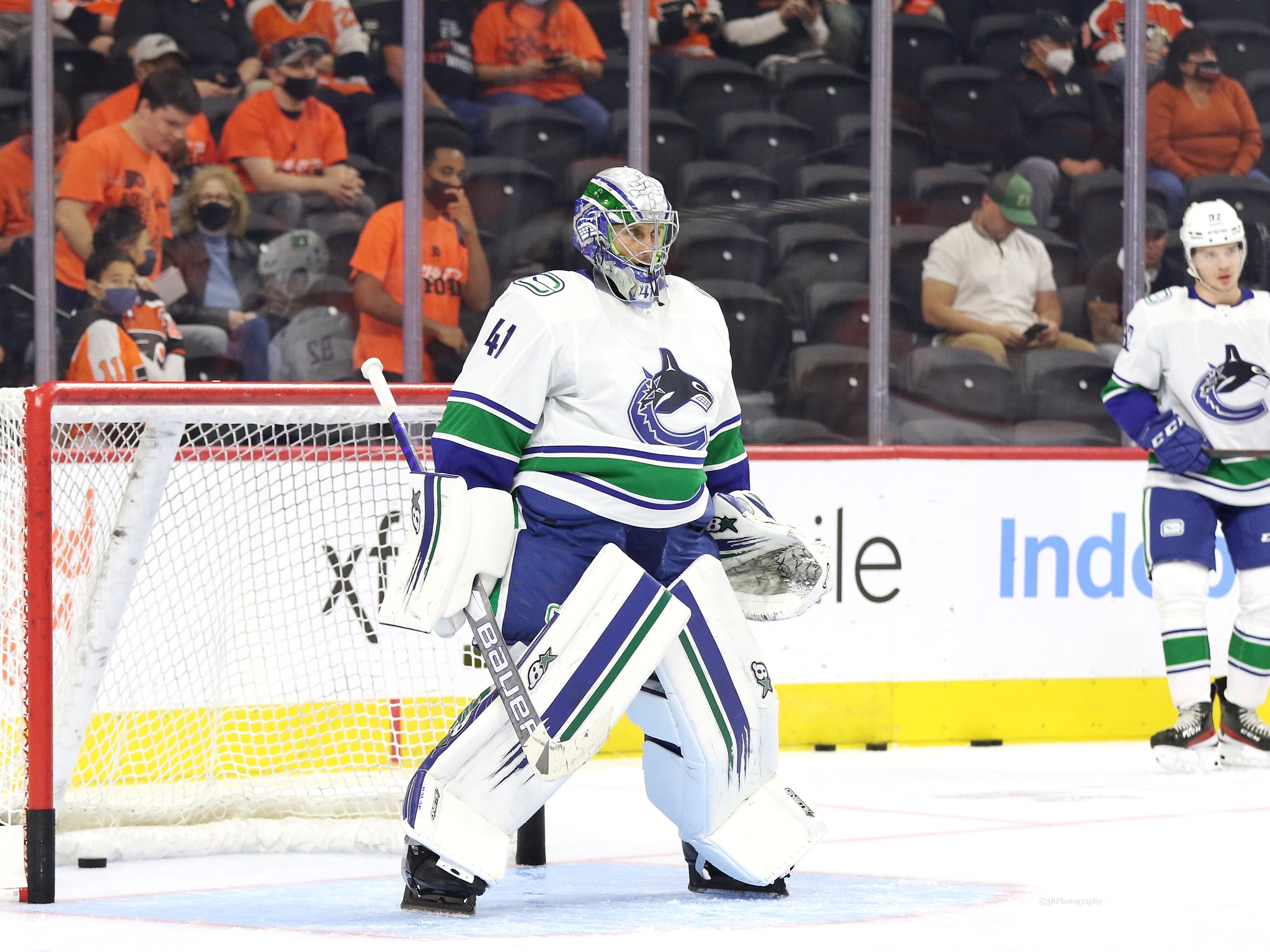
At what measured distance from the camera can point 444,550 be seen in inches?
128

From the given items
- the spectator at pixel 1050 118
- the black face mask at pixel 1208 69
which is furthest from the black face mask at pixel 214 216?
the black face mask at pixel 1208 69

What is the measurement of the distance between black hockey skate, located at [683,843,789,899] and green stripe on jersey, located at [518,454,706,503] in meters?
0.66

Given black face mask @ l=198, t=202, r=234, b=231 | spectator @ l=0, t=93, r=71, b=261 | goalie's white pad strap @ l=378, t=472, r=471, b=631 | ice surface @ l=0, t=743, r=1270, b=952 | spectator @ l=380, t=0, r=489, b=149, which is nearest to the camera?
ice surface @ l=0, t=743, r=1270, b=952

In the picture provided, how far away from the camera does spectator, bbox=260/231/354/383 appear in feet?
19.5

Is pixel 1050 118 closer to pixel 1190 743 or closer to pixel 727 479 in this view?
pixel 1190 743

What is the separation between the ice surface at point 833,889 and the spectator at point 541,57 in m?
2.22

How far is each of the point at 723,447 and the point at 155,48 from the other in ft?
9.94

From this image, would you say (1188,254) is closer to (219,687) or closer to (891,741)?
(891,741)

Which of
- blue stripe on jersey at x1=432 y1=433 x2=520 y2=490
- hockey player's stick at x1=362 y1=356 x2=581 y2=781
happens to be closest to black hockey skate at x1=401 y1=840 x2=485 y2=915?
hockey player's stick at x1=362 y1=356 x2=581 y2=781

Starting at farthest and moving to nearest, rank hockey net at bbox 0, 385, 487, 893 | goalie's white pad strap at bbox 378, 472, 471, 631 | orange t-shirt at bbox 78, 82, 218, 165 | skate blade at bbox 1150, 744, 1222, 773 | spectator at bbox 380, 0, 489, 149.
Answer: spectator at bbox 380, 0, 489, 149
orange t-shirt at bbox 78, 82, 218, 165
skate blade at bbox 1150, 744, 1222, 773
hockey net at bbox 0, 385, 487, 893
goalie's white pad strap at bbox 378, 472, 471, 631

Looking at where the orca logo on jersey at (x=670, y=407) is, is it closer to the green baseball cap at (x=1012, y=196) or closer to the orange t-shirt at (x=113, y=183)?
the orange t-shirt at (x=113, y=183)

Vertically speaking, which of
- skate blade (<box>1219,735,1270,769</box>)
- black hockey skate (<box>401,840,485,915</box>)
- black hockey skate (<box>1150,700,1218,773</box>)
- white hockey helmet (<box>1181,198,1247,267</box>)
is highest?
white hockey helmet (<box>1181,198,1247,267</box>)

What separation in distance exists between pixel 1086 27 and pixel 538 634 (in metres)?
4.19

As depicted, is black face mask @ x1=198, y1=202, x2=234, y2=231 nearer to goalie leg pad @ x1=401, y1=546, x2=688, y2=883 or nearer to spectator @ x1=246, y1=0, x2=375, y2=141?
spectator @ x1=246, y1=0, x2=375, y2=141
